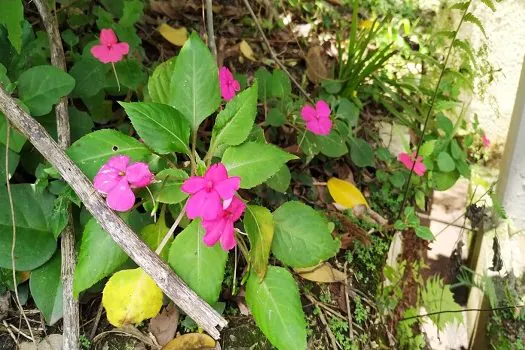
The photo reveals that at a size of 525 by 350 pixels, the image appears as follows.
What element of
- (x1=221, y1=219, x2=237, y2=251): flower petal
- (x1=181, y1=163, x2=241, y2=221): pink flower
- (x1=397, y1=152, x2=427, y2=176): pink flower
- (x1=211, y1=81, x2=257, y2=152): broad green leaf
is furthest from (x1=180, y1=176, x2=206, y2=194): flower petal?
(x1=397, y1=152, x2=427, y2=176): pink flower

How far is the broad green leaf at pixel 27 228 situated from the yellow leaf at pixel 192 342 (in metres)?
A: 0.43

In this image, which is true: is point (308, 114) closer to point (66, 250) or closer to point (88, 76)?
point (88, 76)

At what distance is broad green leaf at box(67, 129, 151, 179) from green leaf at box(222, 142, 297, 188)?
0.23 meters

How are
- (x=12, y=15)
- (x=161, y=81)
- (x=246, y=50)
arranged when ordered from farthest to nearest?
(x=246, y=50) → (x=161, y=81) → (x=12, y=15)

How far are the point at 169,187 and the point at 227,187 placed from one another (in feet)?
0.83

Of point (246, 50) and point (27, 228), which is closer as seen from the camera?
point (27, 228)

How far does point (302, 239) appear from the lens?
161 cm

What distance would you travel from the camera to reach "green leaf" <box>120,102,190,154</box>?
1.47 m

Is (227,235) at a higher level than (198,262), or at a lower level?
higher

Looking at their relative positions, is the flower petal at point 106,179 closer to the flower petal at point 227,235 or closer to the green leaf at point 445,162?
the flower petal at point 227,235

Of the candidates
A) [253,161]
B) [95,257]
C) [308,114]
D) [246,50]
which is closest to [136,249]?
[95,257]

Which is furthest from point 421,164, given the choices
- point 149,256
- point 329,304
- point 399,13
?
point 149,256

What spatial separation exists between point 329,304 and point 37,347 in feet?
3.07

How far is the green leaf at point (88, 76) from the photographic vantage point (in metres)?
1.93
